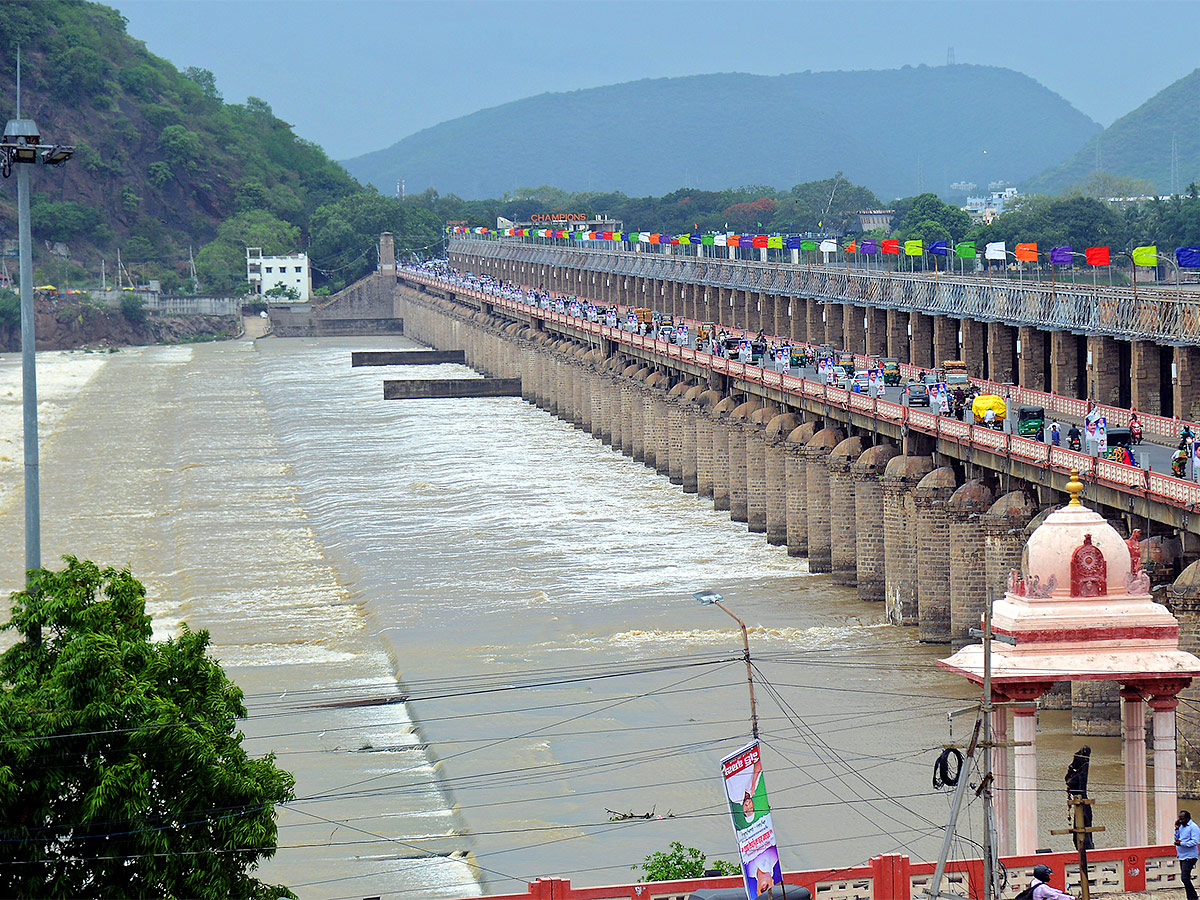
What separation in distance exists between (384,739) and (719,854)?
11.9m

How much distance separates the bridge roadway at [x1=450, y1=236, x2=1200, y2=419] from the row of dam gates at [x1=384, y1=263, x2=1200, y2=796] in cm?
816

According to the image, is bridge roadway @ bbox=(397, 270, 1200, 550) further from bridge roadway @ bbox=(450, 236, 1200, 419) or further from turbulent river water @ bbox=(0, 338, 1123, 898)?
bridge roadway @ bbox=(450, 236, 1200, 419)

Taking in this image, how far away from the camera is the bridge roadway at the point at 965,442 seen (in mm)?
44031

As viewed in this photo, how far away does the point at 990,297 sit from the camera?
77562 mm

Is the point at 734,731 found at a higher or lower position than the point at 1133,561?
lower

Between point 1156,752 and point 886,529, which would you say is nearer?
point 1156,752

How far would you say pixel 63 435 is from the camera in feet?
408

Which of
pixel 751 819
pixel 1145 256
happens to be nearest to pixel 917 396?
pixel 1145 256

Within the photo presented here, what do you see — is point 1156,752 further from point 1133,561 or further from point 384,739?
point 384,739

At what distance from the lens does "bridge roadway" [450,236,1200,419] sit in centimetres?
6209

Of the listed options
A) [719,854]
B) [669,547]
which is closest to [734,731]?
[719,854]

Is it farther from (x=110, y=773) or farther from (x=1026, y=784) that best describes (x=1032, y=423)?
(x=110, y=773)

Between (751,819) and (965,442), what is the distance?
34.0 meters

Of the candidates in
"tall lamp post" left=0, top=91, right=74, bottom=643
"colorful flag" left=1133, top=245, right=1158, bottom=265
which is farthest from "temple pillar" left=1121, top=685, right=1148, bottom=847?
"colorful flag" left=1133, top=245, right=1158, bottom=265
